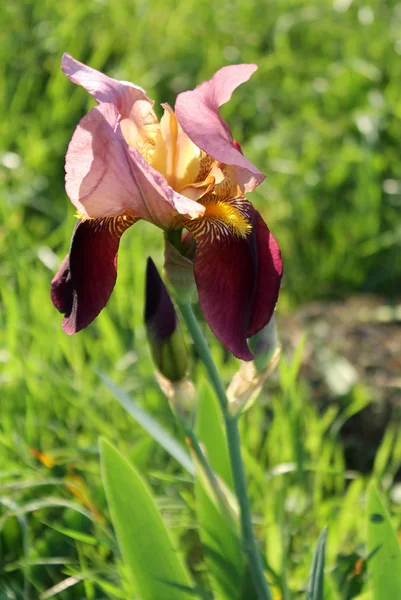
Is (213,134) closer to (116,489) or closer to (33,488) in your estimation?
(116,489)

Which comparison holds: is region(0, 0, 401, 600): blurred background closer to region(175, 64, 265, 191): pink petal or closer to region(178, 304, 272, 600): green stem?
region(178, 304, 272, 600): green stem

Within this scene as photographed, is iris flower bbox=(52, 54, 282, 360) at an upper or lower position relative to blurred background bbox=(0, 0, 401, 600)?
upper

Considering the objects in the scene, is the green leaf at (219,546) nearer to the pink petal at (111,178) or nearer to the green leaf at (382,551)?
the green leaf at (382,551)

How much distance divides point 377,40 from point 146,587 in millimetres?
2476

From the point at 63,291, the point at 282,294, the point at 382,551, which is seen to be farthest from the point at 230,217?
the point at 282,294

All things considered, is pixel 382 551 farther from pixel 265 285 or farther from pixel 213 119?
pixel 213 119

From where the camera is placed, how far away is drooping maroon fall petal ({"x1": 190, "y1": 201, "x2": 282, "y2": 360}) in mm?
872

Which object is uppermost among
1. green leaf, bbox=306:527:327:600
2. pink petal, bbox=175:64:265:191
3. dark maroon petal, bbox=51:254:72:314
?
pink petal, bbox=175:64:265:191

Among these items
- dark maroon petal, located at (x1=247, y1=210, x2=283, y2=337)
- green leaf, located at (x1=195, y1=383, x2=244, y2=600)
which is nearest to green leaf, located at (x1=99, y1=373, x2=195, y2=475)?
green leaf, located at (x1=195, y1=383, x2=244, y2=600)

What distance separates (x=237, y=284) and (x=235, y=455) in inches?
10.8

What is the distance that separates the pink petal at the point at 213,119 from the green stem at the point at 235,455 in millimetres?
194

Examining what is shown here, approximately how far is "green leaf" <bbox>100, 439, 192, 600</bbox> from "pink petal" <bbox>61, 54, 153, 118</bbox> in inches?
18.4

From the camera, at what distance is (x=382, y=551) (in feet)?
3.55

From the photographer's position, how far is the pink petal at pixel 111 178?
871 mm
